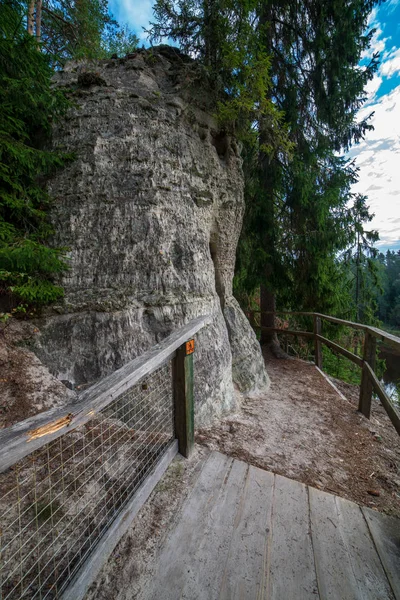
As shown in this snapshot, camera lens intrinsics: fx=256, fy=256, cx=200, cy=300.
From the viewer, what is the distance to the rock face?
11.6ft

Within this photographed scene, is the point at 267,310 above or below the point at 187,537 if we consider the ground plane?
above

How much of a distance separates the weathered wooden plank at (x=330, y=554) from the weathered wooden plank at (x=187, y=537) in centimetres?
73

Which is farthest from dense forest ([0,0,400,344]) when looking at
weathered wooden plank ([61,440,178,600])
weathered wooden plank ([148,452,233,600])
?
weathered wooden plank ([148,452,233,600])

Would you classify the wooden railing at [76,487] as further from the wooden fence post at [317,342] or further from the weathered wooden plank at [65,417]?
the wooden fence post at [317,342]

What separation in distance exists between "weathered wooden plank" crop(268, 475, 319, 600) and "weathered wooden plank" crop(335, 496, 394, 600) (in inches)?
10.2

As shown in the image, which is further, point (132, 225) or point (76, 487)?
point (132, 225)

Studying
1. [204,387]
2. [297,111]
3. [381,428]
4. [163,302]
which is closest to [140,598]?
[204,387]

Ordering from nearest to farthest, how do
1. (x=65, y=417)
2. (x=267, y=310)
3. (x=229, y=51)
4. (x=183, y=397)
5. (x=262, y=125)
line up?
(x=65, y=417), (x=183, y=397), (x=229, y=51), (x=262, y=125), (x=267, y=310)

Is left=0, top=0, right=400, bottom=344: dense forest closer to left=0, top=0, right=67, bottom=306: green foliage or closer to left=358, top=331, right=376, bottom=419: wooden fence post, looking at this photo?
left=0, top=0, right=67, bottom=306: green foliage

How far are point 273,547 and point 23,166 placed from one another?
15.4ft

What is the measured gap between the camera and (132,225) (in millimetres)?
3814

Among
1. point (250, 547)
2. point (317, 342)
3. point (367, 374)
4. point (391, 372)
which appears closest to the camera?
point (250, 547)

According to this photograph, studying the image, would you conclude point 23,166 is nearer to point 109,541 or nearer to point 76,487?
point 76,487

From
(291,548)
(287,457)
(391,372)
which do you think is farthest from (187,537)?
(391,372)
